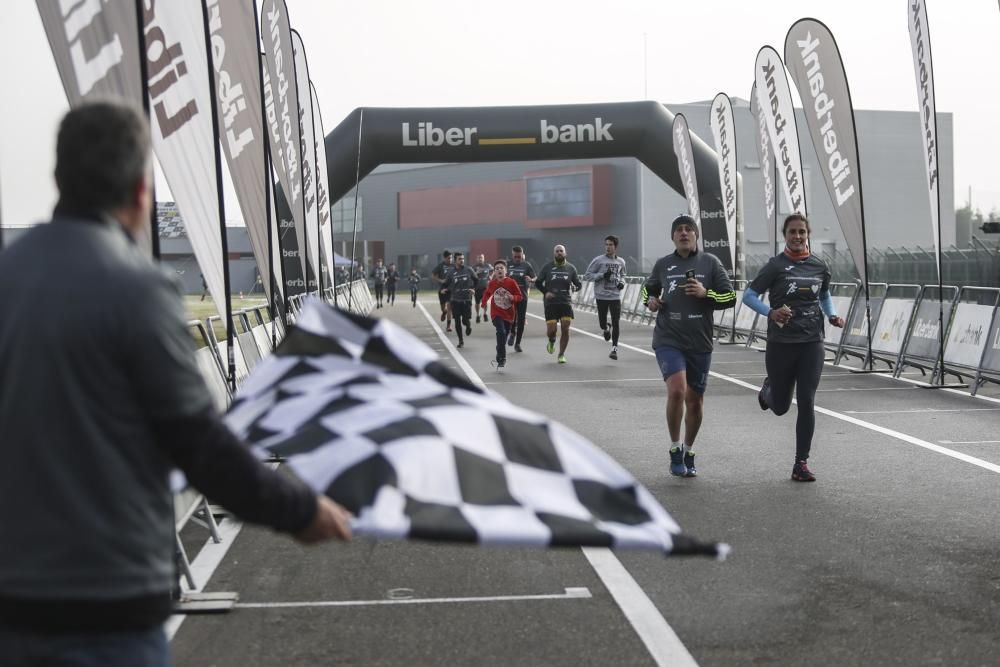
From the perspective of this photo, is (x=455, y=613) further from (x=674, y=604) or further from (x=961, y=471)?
(x=961, y=471)

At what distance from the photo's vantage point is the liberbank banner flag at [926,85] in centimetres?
1454

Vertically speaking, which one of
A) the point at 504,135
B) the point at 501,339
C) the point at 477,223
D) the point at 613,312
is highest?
the point at 504,135

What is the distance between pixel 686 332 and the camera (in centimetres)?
907

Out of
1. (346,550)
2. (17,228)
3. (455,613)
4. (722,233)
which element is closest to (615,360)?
(722,233)

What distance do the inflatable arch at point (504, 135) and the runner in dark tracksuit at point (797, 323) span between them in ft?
59.2

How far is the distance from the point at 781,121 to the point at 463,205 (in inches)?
2515

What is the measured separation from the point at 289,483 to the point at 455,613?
313 cm

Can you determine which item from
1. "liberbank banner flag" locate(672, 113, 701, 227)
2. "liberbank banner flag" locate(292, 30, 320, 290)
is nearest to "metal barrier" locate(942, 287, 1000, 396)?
"liberbank banner flag" locate(292, 30, 320, 290)

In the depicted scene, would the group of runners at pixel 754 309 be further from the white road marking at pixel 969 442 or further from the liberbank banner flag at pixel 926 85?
the liberbank banner flag at pixel 926 85

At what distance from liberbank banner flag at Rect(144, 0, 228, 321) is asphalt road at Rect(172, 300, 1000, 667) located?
1896 millimetres

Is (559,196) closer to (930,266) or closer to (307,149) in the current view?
(930,266)

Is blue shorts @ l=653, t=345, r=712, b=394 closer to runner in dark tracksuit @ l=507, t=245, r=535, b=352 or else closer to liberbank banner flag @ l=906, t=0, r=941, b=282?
liberbank banner flag @ l=906, t=0, r=941, b=282

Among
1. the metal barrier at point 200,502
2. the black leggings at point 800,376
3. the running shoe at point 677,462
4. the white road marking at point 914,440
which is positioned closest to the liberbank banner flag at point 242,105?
the metal barrier at point 200,502

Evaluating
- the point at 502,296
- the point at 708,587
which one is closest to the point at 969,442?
the point at 708,587
